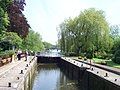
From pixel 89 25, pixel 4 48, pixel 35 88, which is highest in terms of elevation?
pixel 89 25

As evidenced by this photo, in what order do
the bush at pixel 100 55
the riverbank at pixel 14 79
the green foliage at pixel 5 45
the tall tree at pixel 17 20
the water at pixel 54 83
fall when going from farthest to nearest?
the bush at pixel 100 55 < the tall tree at pixel 17 20 < the green foliage at pixel 5 45 < the water at pixel 54 83 < the riverbank at pixel 14 79

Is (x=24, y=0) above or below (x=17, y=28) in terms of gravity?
above

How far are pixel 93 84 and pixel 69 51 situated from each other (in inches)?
2610

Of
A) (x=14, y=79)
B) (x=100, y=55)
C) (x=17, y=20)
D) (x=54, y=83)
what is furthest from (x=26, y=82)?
(x=100, y=55)

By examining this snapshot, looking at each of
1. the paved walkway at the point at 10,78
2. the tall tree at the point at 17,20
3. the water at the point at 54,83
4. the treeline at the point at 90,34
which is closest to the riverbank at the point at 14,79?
the paved walkway at the point at 10,78

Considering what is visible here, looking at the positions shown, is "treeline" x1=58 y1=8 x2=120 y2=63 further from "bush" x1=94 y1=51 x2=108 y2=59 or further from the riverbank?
the riverbank

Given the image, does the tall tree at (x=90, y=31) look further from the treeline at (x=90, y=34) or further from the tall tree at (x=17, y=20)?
the tall tree at (x=17, y=20)

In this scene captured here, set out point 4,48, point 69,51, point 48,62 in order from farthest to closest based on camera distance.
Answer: point 69,51, point 48,62, point 4,48

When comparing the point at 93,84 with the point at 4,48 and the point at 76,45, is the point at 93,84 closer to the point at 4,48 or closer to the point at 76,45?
the point at 4,48

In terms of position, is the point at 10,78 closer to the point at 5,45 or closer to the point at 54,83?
the point at 54,83

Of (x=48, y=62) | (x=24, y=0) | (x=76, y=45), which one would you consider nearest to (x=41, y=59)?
(x=48, y=62)

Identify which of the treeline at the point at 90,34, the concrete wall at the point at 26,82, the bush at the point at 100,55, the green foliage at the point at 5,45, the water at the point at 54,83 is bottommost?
the water at the point at 54,83

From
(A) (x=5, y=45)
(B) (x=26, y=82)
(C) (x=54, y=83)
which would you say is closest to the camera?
(B) (x=26, y=82)

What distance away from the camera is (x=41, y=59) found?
92688 millimetres
